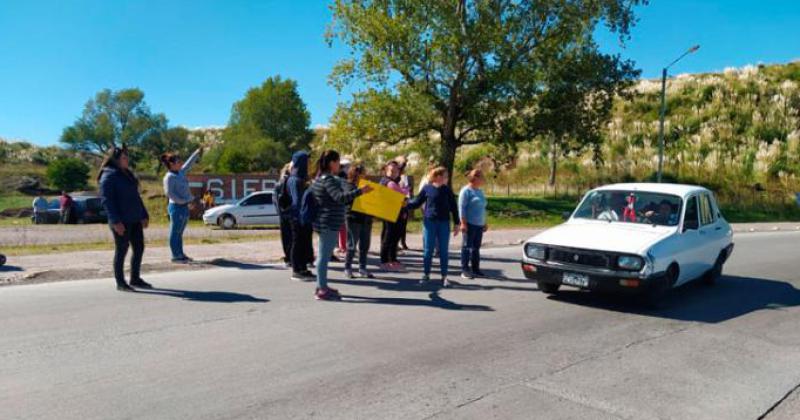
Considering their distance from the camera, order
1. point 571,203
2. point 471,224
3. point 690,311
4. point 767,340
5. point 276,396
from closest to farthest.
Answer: point 276,396, point 767,340, point 690,311, point 471,224, point 571,203

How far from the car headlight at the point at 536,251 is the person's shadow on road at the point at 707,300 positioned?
0.68 meters

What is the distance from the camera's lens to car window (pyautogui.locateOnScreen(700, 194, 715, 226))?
9.19 meters

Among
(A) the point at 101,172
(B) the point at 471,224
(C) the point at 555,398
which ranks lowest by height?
(C) the point at 555,398

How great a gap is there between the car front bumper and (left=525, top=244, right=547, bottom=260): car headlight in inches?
6.0

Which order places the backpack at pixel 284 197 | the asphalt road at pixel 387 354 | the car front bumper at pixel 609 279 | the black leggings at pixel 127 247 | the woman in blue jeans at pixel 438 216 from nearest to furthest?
the asphalt road at pixel 387 354 → the car front bumper at pixel 609 279 → the black leggings at pixel 127 247 → the woman in blue jeans at pixel 438 216 → the backpack at pixel 284 197

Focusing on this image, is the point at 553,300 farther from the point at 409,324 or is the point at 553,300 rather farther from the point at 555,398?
the point at 555,398

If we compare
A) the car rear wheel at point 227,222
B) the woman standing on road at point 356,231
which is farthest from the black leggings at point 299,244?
the car rear wheel at point 227,222

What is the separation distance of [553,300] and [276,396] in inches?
190

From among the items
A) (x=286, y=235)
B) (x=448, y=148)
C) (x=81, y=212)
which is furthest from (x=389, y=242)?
(x=81, y=212)

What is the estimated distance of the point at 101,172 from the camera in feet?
27.2

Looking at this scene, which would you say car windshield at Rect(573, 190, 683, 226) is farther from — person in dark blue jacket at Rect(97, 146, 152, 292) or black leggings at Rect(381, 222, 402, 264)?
person in dark blue jacket at Rect(97, 146, 152, 292)

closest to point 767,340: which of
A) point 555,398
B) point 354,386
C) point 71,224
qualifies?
point 555,398

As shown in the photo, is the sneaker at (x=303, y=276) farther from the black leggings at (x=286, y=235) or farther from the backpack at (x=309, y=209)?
the backpack at (x=309, y=209)

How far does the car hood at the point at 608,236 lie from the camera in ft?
25.2
